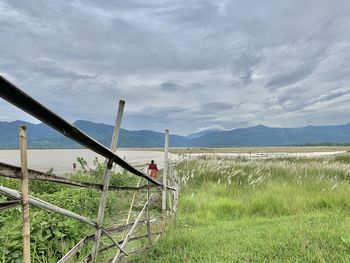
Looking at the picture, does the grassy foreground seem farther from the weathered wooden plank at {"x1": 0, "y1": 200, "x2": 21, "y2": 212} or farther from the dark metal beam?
the weathered wooden plank at {"x1": 0, "y1": 200, "x2": 21, "y2": 212}

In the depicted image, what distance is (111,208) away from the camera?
937 centimetres

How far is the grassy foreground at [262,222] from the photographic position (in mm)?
4203

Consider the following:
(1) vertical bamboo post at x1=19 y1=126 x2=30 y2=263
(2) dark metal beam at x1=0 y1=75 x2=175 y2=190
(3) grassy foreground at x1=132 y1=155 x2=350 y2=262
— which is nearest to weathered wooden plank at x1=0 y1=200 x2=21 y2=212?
(1) vertical bamboo post at x1=19 y1=126 x2=30 y2=263

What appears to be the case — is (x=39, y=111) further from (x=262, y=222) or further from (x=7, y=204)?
(x=262, y=222)

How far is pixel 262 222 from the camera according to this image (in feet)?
23.0

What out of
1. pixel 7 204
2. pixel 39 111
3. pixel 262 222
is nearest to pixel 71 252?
pixel 7 204

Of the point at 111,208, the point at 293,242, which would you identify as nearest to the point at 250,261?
the point at 293,242

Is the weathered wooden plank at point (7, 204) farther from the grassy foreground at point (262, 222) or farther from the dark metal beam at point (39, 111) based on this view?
the grassy foreground at point (262, 222)

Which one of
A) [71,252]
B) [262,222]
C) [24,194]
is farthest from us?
[262,222]

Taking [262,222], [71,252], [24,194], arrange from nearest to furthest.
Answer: [24,194], [71,252], [262,222]

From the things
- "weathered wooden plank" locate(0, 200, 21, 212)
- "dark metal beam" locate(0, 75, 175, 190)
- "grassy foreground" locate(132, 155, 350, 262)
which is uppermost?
"dark metal beam" locate(0, 75, 175, 190)

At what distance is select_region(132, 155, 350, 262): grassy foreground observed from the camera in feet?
13.8

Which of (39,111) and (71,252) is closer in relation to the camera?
(39,111)

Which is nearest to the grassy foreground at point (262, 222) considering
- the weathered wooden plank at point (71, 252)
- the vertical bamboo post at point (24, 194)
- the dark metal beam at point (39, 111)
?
the weathered wooden plank at point (71, 252)
